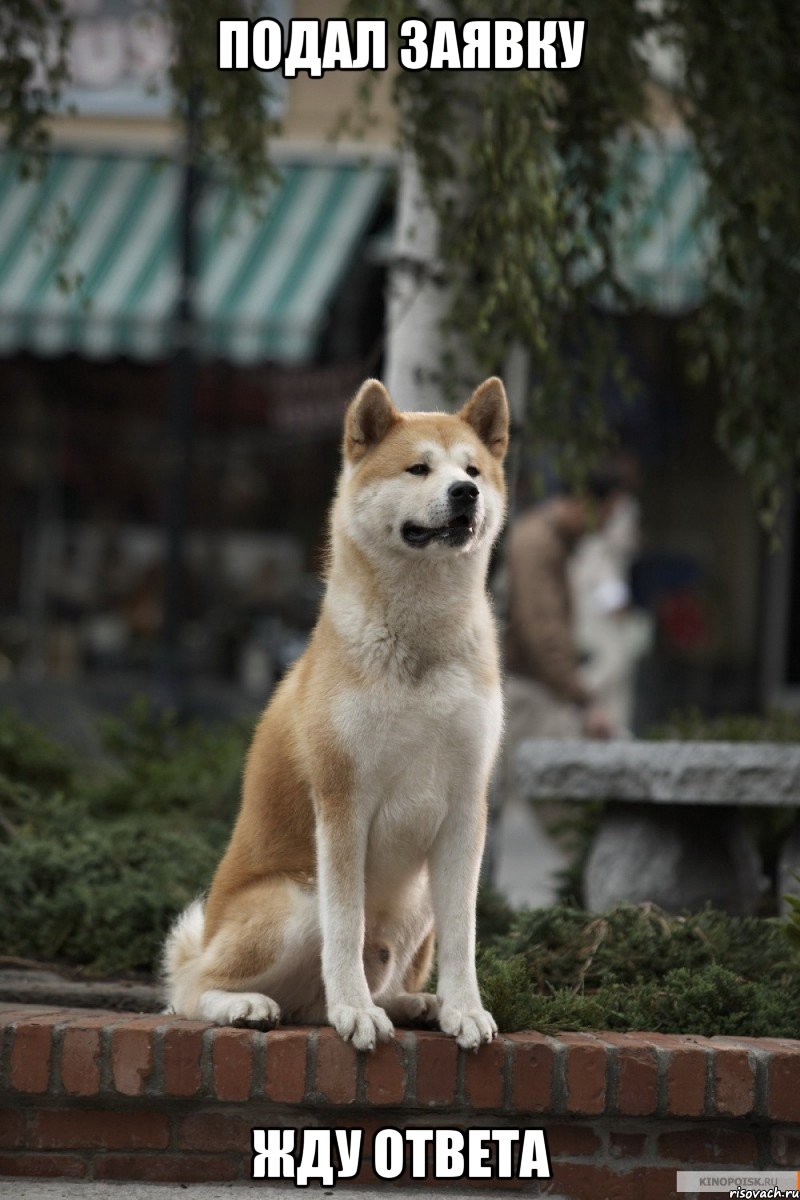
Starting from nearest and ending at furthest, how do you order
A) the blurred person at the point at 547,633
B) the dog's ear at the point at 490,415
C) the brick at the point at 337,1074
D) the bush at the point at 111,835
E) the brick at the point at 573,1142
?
the brick at the point at 337,1074 < the brick at the point at 573,1142 < the dog's ear at the point at 490,415 < the bush at the point at 111,835 < the blurred person at the point at 547,633

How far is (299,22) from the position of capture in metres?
5.48

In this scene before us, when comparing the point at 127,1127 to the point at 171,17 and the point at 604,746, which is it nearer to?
the point at 604,746

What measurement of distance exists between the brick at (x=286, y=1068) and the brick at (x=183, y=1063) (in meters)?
0.15

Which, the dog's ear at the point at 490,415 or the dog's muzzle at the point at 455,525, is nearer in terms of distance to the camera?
the dog's muzzle at the point at 455,525

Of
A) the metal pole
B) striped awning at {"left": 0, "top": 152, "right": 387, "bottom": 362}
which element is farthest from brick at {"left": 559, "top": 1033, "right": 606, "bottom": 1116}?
striped awning at {"left": 0, "top": 152, "right": 387, "bottom": 362}

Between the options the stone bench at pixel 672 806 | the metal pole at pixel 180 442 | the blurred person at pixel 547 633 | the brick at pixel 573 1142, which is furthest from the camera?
the metal pole at pixel 180 442

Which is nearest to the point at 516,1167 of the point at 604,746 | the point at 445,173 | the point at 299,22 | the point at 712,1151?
the point at 712,1151

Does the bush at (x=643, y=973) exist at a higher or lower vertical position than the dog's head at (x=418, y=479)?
lower

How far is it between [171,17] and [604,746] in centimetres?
299

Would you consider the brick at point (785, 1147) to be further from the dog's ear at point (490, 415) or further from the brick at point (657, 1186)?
the dog's ear at point (490, 415)

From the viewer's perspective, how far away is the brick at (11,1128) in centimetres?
353

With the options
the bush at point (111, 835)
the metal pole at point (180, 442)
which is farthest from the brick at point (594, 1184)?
the metal pole at point (180, 442)

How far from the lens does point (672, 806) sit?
5609 millimetres

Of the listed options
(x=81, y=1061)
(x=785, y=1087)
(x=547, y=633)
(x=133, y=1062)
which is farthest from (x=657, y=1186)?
(x=547, y=633)
